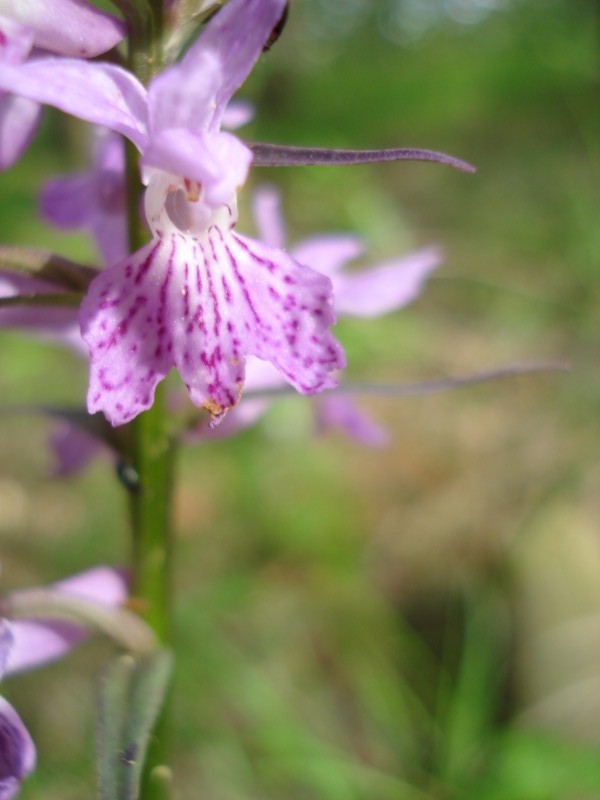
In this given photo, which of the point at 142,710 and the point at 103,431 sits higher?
the point at 103,431

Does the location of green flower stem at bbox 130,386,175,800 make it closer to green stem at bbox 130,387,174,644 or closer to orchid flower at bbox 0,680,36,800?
green stem at bbox 130,387,174,644

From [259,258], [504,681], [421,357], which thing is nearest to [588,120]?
[421,357]

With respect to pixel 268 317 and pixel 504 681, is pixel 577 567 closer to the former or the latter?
pixel 504 681

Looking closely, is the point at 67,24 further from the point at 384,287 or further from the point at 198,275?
the point at 384,287

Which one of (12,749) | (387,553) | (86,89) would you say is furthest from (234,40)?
(387,553)

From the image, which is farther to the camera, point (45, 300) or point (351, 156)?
point (45, 300)

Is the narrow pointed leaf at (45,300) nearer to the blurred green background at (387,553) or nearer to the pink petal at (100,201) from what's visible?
the pink petal at (100,201)

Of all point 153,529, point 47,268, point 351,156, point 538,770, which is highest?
point 351,156

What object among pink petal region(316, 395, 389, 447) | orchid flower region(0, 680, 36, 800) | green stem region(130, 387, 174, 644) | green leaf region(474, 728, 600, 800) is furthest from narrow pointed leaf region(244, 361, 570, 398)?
green leaf region(474, 728, 600, 800)
